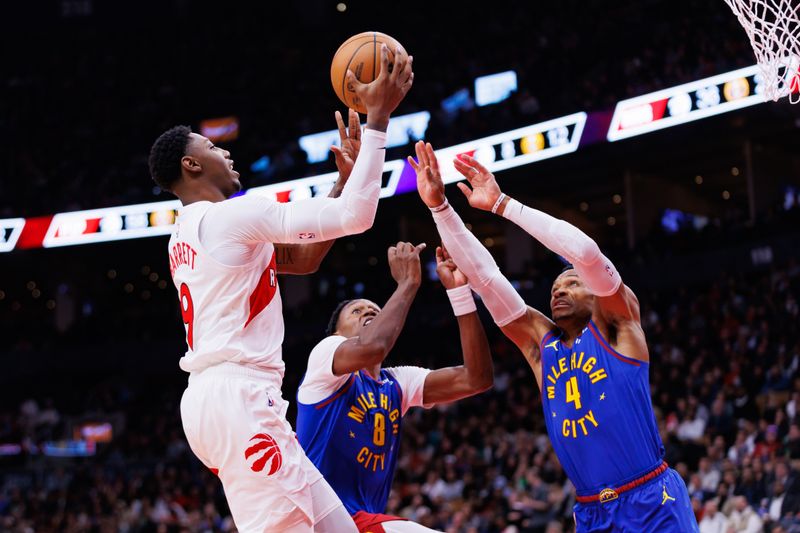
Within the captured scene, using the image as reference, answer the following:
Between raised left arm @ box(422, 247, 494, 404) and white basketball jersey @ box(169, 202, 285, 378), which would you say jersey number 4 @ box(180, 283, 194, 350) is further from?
raised left arm @ box(422, 247, 494, 404)

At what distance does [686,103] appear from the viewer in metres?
16.8

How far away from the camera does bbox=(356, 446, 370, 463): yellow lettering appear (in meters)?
4.85

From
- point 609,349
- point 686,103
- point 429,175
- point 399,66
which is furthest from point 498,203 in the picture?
point 686,103

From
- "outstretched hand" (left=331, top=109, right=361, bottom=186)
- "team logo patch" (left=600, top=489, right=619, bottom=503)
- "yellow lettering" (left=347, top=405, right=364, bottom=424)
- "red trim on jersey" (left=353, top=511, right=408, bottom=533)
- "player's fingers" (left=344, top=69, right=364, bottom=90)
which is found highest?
"player's fingers" (left=344, top=69, right=364, bottom=90)

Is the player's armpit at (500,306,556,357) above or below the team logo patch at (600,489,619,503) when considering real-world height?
above

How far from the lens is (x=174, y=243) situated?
3.85 m

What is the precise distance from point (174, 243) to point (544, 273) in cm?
1718

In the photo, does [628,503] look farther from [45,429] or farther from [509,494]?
[45,429]

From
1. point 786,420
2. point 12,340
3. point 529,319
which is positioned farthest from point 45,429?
point 529,319

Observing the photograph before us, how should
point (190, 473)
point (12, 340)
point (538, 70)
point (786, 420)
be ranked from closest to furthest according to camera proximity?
point (786, 420) < point (190, 473) < point (538, 70) < point (12, 340)

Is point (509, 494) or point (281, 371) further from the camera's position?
point (509, 494)

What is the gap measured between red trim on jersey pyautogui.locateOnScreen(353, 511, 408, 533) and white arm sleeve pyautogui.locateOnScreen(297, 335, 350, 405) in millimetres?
614

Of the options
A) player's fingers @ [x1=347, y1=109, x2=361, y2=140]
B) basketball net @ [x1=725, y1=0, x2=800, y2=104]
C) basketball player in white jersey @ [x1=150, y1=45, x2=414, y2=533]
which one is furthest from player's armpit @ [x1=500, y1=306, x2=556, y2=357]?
basketball net @ [x1=725, y1=0, x2=800, y2=104]

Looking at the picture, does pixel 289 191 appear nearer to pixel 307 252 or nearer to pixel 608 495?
pixel 307 252
